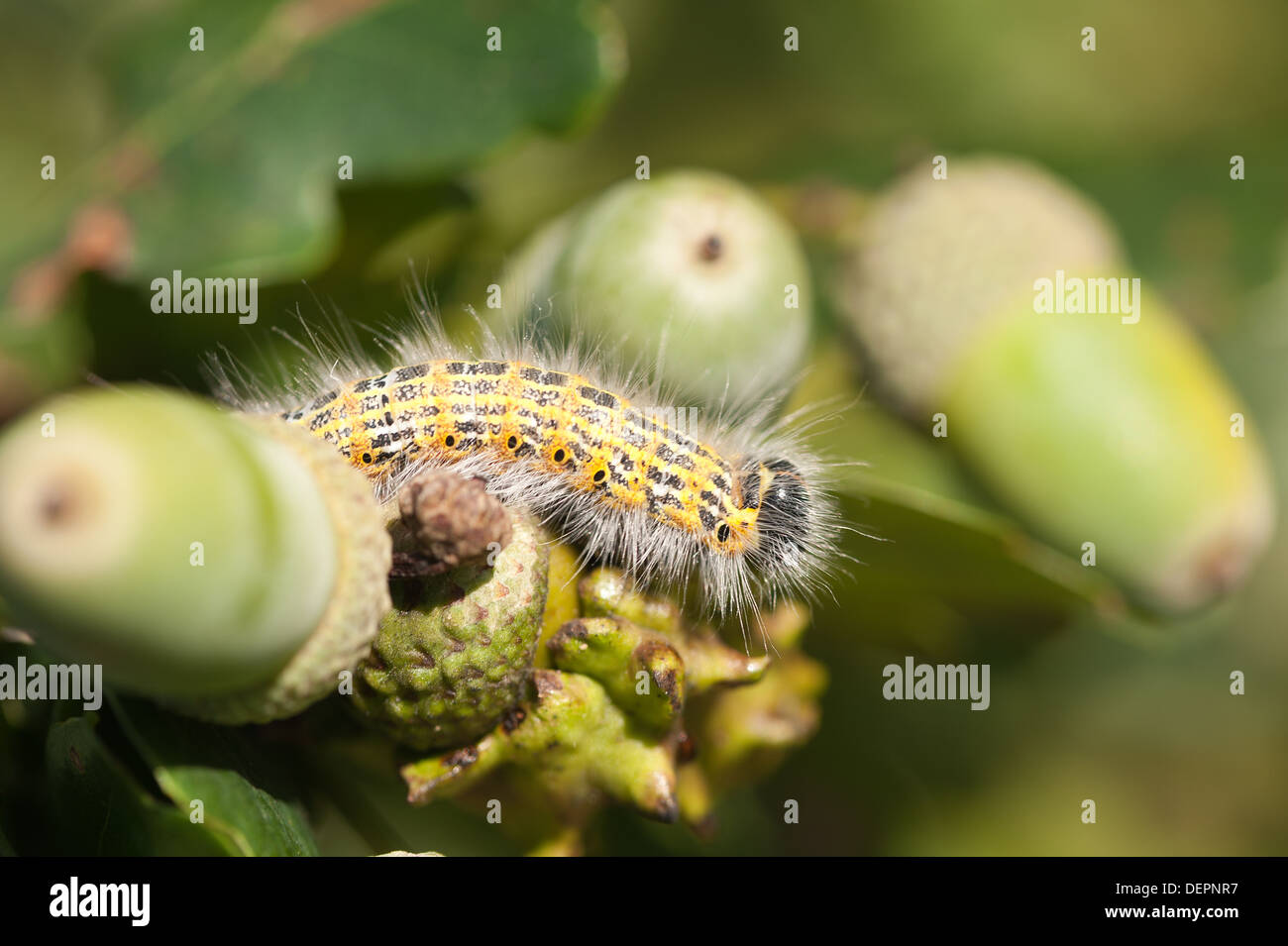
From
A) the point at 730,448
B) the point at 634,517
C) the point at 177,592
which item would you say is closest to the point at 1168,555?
the point at 730,448

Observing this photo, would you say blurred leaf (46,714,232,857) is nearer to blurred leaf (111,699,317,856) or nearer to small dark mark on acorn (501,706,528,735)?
blurred leaf (111,699,317,856)

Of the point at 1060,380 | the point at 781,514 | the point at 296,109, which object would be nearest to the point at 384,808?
the point at 781,514

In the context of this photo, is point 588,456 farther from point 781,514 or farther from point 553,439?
point 781,514

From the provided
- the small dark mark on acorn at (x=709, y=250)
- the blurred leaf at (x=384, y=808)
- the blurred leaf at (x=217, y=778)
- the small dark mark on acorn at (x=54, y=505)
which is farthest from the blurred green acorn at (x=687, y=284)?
the small dark mark on acorn at (x=54, y=505)

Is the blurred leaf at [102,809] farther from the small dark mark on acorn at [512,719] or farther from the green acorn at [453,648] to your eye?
the small dark mark on acorn at [512,719]

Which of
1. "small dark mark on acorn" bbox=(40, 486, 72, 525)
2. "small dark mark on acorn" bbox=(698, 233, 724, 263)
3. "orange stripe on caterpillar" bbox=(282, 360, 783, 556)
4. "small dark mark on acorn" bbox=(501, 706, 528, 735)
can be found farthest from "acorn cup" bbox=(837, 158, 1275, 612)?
"small dark mark on acorn" bbox=(40, 486, 72, 525)

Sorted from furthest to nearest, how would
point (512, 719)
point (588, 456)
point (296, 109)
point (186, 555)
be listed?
point (296, 109)
point (588, 456)
point (512, 719)
point (186, 555)
